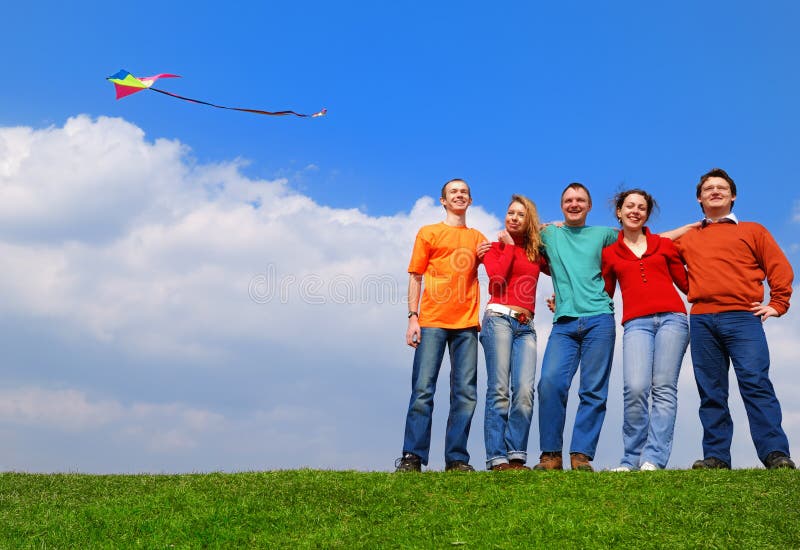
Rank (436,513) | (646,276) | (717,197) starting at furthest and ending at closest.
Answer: (717,197)
(646,276)
(436,513)

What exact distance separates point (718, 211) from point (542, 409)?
3.17m

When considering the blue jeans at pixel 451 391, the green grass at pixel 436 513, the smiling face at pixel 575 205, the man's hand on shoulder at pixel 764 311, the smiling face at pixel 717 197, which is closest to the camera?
the green grass at pixel 436 513

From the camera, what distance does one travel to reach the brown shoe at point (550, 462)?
27.9ft

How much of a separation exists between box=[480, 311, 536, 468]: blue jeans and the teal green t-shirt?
0.54 metres

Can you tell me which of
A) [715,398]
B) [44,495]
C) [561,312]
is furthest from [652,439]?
[44,495]

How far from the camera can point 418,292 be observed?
9.20m

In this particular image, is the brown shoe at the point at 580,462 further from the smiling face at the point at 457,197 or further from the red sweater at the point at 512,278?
the smiling face at the point at 457,197

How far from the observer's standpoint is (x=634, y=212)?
9.08 meters

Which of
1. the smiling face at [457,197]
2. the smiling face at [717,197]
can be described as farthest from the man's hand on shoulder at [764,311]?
the smiling face at [457,197]

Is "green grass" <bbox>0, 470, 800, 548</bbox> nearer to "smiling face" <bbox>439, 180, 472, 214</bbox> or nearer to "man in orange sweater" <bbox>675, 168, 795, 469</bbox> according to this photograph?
"man in orange sweater" <bbox>675, 168, 795, 469</bbox>

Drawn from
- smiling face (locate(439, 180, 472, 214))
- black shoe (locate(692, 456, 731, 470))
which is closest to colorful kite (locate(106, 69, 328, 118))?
smiling face (locate(439, 180, 472, 214))

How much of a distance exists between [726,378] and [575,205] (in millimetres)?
2557

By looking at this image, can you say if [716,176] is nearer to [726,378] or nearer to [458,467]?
[726,378]

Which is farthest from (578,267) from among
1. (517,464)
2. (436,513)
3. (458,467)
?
(436,513)
